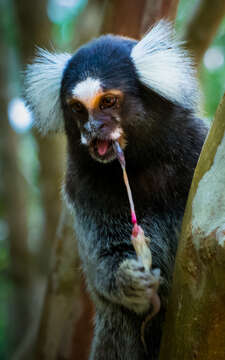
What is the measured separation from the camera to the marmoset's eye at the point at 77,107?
259 centimetres

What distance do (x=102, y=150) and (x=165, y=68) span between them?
0.61m

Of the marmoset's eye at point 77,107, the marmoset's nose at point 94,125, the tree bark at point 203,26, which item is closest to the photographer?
the marmoset's nose at point 94,125

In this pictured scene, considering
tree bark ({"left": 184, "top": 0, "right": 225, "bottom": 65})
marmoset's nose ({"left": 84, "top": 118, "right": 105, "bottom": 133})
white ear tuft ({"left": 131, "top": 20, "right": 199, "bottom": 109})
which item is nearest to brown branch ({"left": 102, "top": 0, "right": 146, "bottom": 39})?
tree bark ({"left": 184, "top": 0, "right": 225, "bottom": 65})

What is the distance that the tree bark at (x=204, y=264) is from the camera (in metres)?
1.83

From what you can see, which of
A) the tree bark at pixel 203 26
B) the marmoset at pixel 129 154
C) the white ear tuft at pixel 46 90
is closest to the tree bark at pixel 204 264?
the marmoset at pixel 129 154

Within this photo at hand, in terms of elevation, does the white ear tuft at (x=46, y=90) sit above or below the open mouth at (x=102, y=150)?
above

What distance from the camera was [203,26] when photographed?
4.37 meters

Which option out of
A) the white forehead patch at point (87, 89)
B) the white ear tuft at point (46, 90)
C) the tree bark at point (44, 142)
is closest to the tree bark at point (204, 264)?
the white forehead patch at point (87, 89)

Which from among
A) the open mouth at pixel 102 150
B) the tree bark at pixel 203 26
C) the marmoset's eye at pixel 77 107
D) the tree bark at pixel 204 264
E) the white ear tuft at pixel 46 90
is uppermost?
the tree bark at pixel 203 26

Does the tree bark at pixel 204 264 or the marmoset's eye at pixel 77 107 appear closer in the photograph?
Answer: the tree bark at pixel 204 264

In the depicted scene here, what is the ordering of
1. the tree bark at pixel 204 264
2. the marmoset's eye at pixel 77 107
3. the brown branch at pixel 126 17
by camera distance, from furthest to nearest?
the brown branch at pixel 126 17 → the marmoset's eye at pixel 77 107 → the tree bark at pixel 204 264

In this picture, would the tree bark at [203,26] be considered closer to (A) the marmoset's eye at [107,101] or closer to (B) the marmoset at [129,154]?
(B) the marmoset at [129,154]

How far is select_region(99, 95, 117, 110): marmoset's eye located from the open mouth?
173mm

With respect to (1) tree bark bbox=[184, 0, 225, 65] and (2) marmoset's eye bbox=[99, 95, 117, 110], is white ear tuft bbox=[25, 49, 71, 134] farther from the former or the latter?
(1) tree bark bbox=[184, 0, 225, 65]
